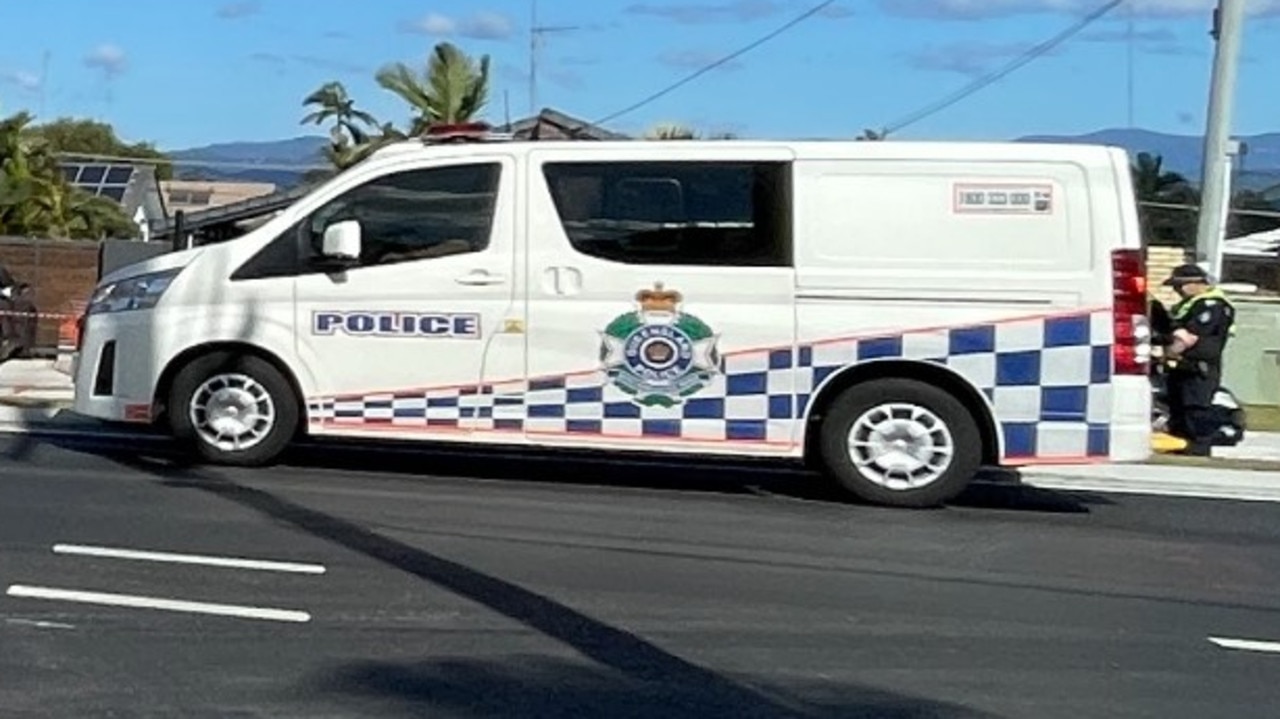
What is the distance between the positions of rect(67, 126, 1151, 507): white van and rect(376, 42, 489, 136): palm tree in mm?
24238

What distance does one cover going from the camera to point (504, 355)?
11.7m

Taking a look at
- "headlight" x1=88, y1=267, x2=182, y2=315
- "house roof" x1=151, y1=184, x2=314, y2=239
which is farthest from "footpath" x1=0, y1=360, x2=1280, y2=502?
"house roof" x1=151, y1=184, x2=314, y2=239

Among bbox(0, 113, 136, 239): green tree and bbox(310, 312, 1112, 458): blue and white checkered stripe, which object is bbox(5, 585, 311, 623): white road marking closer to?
bbox(310, 312, 1112, 458): blue and white checkered stripe

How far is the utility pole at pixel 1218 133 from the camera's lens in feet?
57.3

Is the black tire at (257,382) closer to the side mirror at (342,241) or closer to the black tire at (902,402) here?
the side mirror at (342,241)

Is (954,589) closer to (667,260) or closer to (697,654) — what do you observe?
(697,654)

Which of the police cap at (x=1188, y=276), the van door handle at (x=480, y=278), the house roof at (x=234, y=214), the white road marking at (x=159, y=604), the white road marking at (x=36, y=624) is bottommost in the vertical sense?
the white road marking at (x=36, y=624)

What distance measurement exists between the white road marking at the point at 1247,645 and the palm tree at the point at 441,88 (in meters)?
28.9

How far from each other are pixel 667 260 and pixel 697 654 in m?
4.60

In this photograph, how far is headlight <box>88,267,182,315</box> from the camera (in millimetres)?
12039

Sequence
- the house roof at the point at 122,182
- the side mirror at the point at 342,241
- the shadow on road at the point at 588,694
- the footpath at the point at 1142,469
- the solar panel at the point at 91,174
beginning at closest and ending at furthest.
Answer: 1. the shadow on road at the point at 588,694
2. the side mirror at the point at 342,241
3. the footpath at the point at 1142,469
4. the house roof at the point at 122,182
5. the solar panel at the point at 91,174

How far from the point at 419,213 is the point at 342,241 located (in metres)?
0.50

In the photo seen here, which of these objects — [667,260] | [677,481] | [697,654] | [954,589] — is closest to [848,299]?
[667,260]

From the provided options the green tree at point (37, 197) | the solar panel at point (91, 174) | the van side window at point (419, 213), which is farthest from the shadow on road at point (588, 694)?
the solar panel at point (91, 174)
